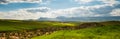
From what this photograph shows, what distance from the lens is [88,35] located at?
124 ft

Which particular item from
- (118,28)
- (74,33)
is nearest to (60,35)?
(74,33)

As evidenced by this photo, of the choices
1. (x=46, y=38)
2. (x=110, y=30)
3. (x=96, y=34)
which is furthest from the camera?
(x=110, y=30)

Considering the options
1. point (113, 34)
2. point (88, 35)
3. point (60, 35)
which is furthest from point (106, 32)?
point (60, 35)

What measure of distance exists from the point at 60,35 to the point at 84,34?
3.23 metres

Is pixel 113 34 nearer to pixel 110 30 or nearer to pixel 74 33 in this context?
pixel 110 30

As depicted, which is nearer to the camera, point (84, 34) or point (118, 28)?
point (84, 34)

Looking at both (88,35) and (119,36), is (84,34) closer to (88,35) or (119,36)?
(88,35)

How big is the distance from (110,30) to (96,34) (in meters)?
4.21

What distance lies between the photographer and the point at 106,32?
4044 cm

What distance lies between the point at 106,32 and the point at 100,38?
3.91 m

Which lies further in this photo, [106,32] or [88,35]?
[106,32]

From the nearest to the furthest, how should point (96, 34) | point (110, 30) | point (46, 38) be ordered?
point (46, 38), point (96, 34), point (110, 30)

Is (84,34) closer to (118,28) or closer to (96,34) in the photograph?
(96,34)

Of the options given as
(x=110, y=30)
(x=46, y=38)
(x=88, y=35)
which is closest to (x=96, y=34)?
(x=88, y=35)
